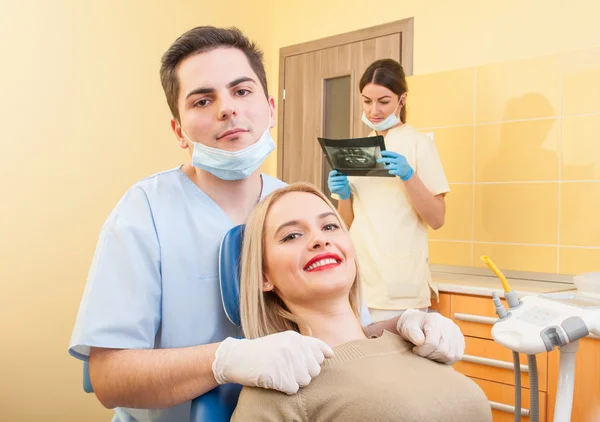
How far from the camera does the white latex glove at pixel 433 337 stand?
1154 mm

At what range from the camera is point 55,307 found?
2.70 metres

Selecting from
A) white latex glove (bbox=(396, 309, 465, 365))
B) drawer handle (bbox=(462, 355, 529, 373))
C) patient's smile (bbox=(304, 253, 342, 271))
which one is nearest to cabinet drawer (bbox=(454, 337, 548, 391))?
drawer handle (bbox=(462, 355, 529, 373))

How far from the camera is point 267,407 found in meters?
0.99

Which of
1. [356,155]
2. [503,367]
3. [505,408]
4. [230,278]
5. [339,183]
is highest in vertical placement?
[356,155]

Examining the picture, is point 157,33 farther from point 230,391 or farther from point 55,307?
point 230,391

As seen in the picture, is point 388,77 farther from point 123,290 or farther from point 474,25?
point 123,290

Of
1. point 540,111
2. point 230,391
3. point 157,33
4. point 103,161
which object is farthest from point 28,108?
point 540,111

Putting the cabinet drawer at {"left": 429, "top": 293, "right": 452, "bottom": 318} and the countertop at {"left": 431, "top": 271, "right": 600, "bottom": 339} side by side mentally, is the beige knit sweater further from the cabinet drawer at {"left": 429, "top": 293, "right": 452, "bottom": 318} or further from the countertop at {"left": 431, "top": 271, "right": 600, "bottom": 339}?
the cabinet drawer at {"left": 429, "top": 293, "right": 452, "bottom": 318}

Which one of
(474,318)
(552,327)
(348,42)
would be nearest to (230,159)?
(552,327)

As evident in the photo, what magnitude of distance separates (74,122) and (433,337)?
7.36ft

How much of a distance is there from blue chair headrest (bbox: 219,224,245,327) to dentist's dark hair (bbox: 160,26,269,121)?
0.33 meters

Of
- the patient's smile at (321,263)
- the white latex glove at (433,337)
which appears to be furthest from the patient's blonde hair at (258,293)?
the white latex glove at (433,337)

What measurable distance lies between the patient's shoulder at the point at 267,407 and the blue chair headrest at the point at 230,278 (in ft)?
0.66

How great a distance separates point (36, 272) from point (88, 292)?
175cm
